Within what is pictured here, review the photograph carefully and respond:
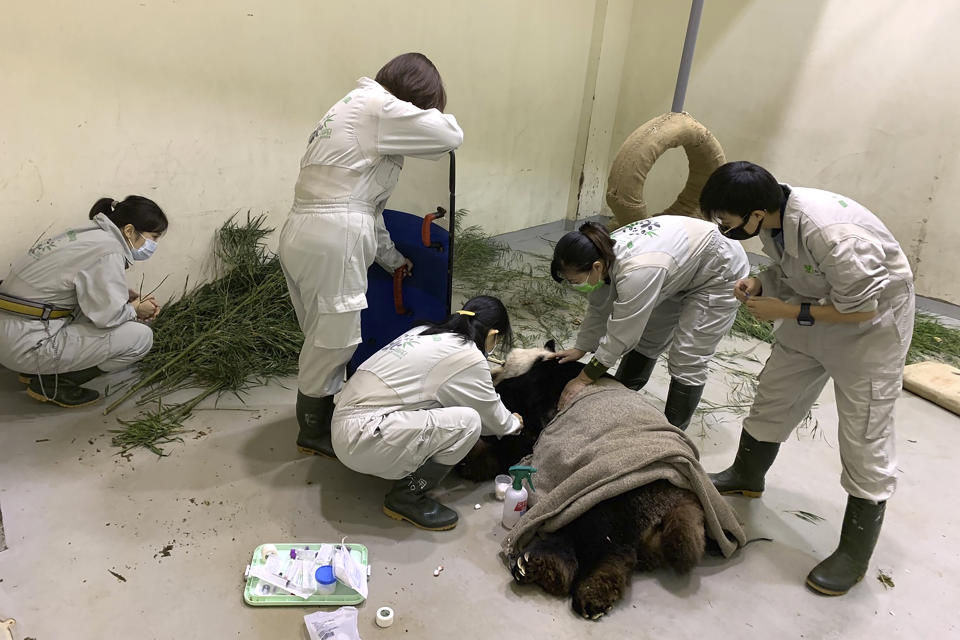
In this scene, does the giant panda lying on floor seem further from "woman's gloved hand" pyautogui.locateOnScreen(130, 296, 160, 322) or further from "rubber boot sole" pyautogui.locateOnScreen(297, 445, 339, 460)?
"woman's gloved hand" pyautogui.locateOnScreen(130, 296, 160, 322)

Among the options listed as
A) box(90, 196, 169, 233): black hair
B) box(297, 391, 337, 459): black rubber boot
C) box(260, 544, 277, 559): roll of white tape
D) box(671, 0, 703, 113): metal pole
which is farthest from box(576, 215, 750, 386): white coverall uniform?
box(90, 196, 169, 233): black hair

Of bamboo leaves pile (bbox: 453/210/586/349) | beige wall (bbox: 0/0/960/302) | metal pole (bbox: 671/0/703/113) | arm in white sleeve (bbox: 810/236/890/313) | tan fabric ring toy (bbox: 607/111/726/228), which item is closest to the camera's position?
arm in white sleeve (bbox: 810/236/890/313)

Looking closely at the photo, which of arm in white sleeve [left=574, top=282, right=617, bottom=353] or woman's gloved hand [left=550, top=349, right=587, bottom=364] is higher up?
arm in white sleeve [left=574, top=282, right=617, bottom=353]

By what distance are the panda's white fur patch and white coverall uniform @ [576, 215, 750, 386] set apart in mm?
253

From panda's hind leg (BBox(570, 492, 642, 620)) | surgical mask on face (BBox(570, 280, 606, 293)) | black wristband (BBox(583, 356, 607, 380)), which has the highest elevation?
surgical mask on face (BBox(570, 280, 606, 293))

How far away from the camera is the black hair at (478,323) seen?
2.29m

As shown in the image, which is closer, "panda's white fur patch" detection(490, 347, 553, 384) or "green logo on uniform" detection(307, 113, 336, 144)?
"green logo on uniform" detection(307, 113, 336, 144)

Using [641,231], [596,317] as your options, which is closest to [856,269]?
[641,231]

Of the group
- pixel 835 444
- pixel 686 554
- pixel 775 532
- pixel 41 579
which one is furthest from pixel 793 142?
pixel 41 579

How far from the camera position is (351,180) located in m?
2.33

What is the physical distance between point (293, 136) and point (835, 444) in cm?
355

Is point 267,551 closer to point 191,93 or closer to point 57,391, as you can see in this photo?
point 57,391

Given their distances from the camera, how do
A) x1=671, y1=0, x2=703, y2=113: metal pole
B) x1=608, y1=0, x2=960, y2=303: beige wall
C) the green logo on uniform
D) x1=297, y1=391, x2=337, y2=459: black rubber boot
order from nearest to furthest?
the green logo on uniform → x1=297, y1=391, x2=337, y2=459: black rubber boot → x1=671, y1=0, x2=703, y2=113: metal pole → x1=608, y1=0, x2=960, y2=303: beige wall

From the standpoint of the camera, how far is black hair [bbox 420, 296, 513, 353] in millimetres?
2287
